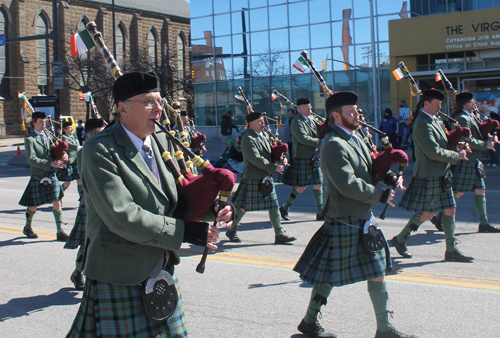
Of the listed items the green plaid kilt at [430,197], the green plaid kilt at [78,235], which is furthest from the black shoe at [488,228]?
the green plaid kilt at [78,235]

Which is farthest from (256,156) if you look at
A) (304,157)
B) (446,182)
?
(446,182)

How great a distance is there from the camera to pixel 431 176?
612 cm

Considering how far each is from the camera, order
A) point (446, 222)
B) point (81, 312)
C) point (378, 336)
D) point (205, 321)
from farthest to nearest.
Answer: point (446, 222), point (205, 321), point (378, 336), point (81, 312)

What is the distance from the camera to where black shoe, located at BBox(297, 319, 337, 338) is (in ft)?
12.7

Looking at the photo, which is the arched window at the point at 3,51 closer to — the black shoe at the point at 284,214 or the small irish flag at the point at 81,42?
the black shoe at the point at 284,214

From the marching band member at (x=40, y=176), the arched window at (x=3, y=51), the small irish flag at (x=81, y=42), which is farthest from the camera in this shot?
the arched window at (x=3, y=51)

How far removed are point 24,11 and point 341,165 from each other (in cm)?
4254

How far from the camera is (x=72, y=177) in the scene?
10336 mm

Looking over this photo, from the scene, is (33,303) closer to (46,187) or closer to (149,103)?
(46,187)

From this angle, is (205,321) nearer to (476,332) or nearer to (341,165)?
(341,165)

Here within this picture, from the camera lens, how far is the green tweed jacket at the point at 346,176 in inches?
145

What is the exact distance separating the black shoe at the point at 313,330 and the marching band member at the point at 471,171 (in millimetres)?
4079

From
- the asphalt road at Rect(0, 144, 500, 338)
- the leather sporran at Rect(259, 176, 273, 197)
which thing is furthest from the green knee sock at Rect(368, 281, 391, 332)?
the leather sporran at Rect(259, 176, 273, 197)

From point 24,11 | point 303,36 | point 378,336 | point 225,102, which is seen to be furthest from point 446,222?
point 24,11
